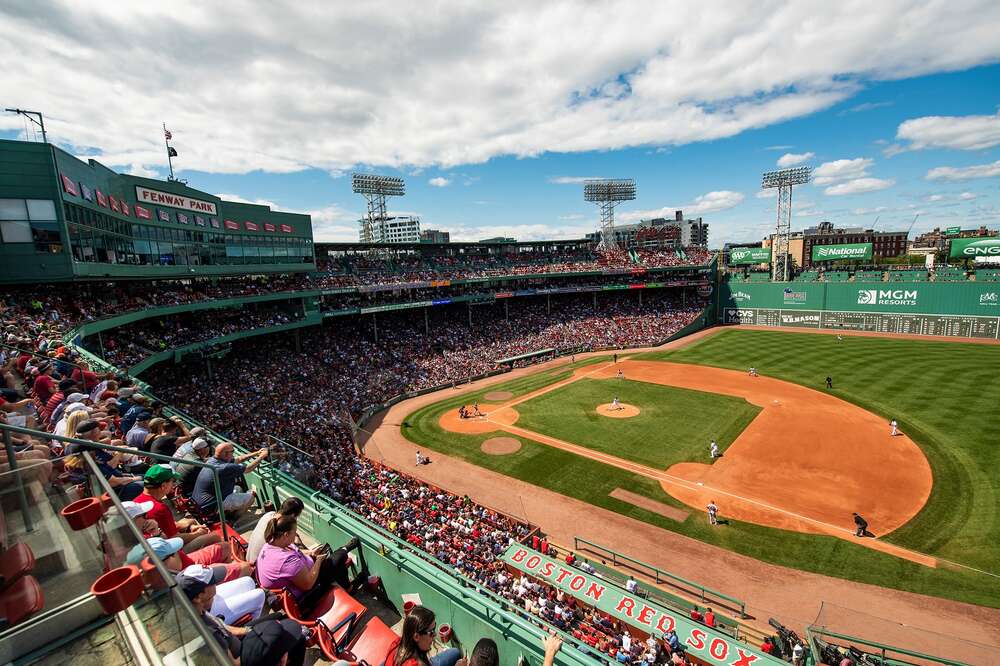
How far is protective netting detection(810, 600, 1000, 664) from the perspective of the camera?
39.9 feet

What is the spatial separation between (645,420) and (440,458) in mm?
13755

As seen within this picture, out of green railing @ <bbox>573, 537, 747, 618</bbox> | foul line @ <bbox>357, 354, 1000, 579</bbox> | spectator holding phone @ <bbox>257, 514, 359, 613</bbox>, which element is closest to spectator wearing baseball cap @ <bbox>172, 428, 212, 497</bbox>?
spectator holding phone @ <bbox>257, 514, 359, 613</bbox>

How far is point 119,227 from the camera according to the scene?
2589cm

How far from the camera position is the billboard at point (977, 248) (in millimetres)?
49000

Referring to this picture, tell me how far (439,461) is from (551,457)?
6.47 metres

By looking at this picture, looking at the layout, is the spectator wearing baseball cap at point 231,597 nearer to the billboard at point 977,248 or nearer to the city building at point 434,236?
the billboard at point 977,248

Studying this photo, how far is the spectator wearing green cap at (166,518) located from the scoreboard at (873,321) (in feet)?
218

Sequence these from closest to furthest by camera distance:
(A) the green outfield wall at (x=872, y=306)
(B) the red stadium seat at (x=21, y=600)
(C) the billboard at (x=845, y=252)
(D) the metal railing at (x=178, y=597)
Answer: (D) the metal railing at (x=178, y=597) → (B) the red stadium seat at (x=21, y=600) → (A) the green outfield wall at (x=872, y=306) → (C) the billboard at (x=845, y=252)

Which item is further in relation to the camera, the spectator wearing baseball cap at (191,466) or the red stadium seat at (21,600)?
the spectator wearing baseball cap at (191,466)

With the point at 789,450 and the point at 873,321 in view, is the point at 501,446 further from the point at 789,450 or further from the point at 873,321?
the point at 873,321

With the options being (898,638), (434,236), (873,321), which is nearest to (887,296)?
(873,321)

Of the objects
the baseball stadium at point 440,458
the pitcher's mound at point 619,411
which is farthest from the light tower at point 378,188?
the pitcher's mound at point 619,411

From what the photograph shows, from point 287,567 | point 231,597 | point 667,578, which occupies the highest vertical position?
point 231,597

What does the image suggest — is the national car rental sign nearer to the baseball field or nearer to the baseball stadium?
the baseball stadium
